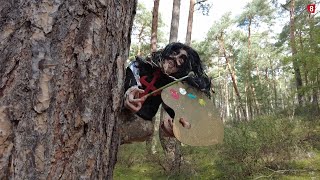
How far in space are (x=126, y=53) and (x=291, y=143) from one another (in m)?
5.18

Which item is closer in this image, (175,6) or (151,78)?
(151,78)

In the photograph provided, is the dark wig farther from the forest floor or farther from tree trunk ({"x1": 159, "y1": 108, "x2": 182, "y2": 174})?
tree trunk ({"x1": 159, "y1": 108, "x2": 182, "y2": 174})

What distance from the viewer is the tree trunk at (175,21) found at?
7251mm

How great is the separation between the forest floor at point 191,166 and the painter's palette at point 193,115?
11.5 ft

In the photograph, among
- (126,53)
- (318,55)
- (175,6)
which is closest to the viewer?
(126,53)

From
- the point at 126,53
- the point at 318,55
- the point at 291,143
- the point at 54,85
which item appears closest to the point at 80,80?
the point at 54,85

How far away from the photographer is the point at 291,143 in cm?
541

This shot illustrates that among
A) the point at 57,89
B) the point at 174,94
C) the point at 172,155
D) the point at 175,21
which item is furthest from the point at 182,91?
the point at 175,21

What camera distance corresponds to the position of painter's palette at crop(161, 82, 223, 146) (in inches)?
52.1

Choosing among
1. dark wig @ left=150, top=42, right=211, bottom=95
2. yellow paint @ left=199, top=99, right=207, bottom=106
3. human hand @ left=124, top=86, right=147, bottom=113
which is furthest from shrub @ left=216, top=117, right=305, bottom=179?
human hand @ left=124, top=86, right=147, bottom=113

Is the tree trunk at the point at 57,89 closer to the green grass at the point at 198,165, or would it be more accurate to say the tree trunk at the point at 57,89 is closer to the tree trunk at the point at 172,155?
the green grass at the point at 198,165

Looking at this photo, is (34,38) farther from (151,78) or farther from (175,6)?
(175,6)

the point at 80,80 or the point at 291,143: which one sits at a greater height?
the point at 80,80

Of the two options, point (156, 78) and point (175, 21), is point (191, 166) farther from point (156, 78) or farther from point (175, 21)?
point (156, 78)
